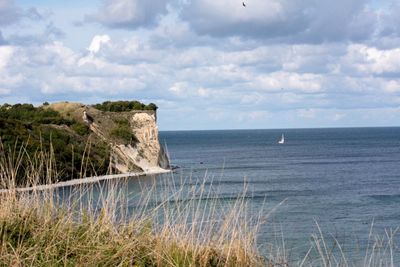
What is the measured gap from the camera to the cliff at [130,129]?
73188 millimetres

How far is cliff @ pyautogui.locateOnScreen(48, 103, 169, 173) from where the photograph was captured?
7319cm

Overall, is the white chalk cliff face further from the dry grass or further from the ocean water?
the dry grass

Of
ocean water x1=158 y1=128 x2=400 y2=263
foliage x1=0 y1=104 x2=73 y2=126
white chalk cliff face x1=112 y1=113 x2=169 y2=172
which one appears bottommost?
ocean water x1=158 y1=128 x2=400 y2=263

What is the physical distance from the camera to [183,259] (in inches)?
244

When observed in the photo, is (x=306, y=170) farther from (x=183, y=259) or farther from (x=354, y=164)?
(x=183, y=259)

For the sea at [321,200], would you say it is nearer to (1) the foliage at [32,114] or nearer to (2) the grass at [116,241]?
(2) the grass at [116,241]

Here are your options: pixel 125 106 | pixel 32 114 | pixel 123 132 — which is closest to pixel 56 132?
pixel 123 132


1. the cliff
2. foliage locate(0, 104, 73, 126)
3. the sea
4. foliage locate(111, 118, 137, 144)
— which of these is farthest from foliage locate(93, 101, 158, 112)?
the sea

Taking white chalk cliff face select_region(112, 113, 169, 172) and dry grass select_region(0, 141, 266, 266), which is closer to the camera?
dry grass select_region(0, 141, 266, 266)

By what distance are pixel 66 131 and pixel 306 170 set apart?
2842 cm

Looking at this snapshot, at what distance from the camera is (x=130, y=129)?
7688 centimetres

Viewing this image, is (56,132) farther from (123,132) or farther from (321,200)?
(321,200)

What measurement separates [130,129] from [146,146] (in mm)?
3239

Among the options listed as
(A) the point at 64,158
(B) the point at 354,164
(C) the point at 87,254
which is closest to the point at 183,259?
(C) the point at 87,254
